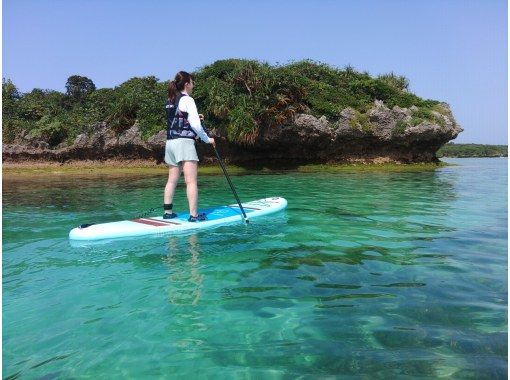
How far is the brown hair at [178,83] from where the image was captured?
21.5 ft

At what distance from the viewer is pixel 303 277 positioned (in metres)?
3.95

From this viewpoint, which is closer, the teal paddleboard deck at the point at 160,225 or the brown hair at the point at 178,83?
the teal paddleboard deck at the point at 160,225

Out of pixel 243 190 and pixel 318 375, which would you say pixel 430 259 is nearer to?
pixel 318 375

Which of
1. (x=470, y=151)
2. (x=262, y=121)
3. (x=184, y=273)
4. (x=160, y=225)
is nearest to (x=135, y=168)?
(x=262, y=121)

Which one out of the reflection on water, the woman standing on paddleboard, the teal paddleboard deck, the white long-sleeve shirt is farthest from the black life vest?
the reflection on water

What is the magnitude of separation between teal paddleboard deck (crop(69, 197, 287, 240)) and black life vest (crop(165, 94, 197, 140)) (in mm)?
1338

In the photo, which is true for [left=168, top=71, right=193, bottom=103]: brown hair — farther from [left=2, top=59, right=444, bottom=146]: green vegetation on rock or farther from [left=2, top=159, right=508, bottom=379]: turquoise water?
[left=2, top=59, right=444, bottom=146]: green vegetation on rock

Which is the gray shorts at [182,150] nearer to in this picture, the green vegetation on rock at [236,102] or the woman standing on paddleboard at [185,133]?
the woman standing on paddleboard at [185,133]

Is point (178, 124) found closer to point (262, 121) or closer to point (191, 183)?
point (191, 183)

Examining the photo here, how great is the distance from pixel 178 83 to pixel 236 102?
15.3m

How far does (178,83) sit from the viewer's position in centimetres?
657

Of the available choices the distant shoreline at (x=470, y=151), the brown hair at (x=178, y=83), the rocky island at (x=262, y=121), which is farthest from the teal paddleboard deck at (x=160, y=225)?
the distant shoreline at (x=470, y=151)

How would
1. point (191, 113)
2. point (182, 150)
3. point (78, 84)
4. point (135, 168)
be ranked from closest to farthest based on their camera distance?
point (191, 113) < point (182, 150) < point (135, 168) < point (78, 84)

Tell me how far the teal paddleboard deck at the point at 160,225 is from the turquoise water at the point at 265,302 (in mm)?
268
